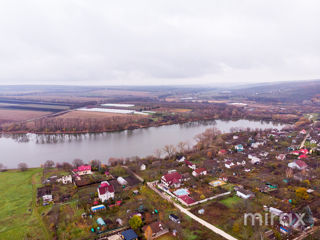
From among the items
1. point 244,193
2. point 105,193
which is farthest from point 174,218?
point 244,193

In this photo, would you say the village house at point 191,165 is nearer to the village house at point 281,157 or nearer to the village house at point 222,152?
the village house at point 222,152

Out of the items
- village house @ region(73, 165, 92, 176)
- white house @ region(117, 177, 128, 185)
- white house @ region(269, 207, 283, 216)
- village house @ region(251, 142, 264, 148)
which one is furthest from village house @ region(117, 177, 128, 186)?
village house @ region(251, 142, 264, 148)

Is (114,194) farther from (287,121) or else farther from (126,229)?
(287,121)

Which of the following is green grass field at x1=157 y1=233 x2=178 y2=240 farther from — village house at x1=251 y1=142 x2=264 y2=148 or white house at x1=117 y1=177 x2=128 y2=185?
village house at x1=251 y1=142 x2=264 y2=148

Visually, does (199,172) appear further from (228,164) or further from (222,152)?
(222,152)

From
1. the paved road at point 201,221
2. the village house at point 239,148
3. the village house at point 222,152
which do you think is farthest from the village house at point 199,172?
the village house at point 239,148

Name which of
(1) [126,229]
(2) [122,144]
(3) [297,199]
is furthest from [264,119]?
(1) [126,229]
